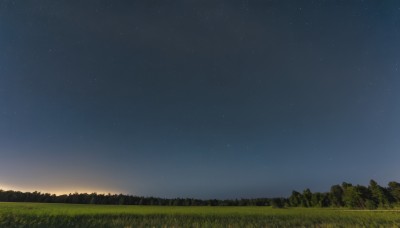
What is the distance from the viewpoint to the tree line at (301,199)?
9262 cm

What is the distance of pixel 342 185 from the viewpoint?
405 feet

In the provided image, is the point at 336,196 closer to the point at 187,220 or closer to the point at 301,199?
the point at 301,199

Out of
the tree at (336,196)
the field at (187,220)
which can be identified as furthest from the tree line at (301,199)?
the field at (187,220)

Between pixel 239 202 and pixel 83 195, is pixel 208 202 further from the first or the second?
pixel 83 195

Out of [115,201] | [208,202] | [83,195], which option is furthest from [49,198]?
[208,202]

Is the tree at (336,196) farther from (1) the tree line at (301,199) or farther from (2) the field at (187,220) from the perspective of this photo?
(2) the field at (187,220)

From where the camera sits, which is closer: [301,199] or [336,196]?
[336,196]

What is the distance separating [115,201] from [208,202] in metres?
52.5

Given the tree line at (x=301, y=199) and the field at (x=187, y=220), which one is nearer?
the field at (x=187, y=220)

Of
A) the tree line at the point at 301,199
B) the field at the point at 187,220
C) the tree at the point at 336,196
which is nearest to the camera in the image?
the field at the point at 187,220

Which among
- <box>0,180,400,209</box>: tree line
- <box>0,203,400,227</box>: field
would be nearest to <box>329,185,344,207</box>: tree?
<box>0,180,400,209</box>: tree line

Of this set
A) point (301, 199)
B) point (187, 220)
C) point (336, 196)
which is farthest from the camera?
point (301, 199)

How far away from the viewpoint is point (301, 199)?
122938 mm

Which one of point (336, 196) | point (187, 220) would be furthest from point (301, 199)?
point (187, 220)
